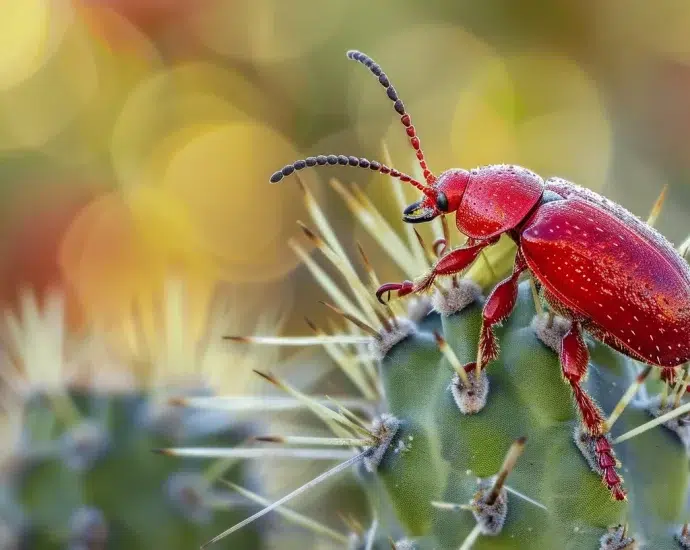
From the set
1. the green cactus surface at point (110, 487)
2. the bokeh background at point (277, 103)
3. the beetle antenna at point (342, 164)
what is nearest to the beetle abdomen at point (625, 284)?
the beetle antenna at point (342, 164)

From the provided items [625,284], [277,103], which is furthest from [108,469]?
[277,103]

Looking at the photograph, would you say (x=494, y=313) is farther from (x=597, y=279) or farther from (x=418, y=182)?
(x=418, y=182)

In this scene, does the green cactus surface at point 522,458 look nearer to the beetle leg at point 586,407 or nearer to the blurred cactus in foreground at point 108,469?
the beetle leg at point 586,407

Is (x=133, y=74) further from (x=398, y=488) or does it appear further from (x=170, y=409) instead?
(x=398, y=488)

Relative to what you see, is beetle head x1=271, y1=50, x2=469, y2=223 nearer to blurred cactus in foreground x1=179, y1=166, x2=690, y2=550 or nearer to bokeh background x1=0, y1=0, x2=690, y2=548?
blurred cactus in foreground x1=179, y1=166, x2=690, y2=550

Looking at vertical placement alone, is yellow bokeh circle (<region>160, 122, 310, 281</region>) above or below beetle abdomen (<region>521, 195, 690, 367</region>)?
below

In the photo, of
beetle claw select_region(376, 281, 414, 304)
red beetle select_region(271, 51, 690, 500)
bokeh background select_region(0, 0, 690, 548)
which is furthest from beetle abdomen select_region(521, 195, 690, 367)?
bokeh background select_region(0, 0, 690, 548)
